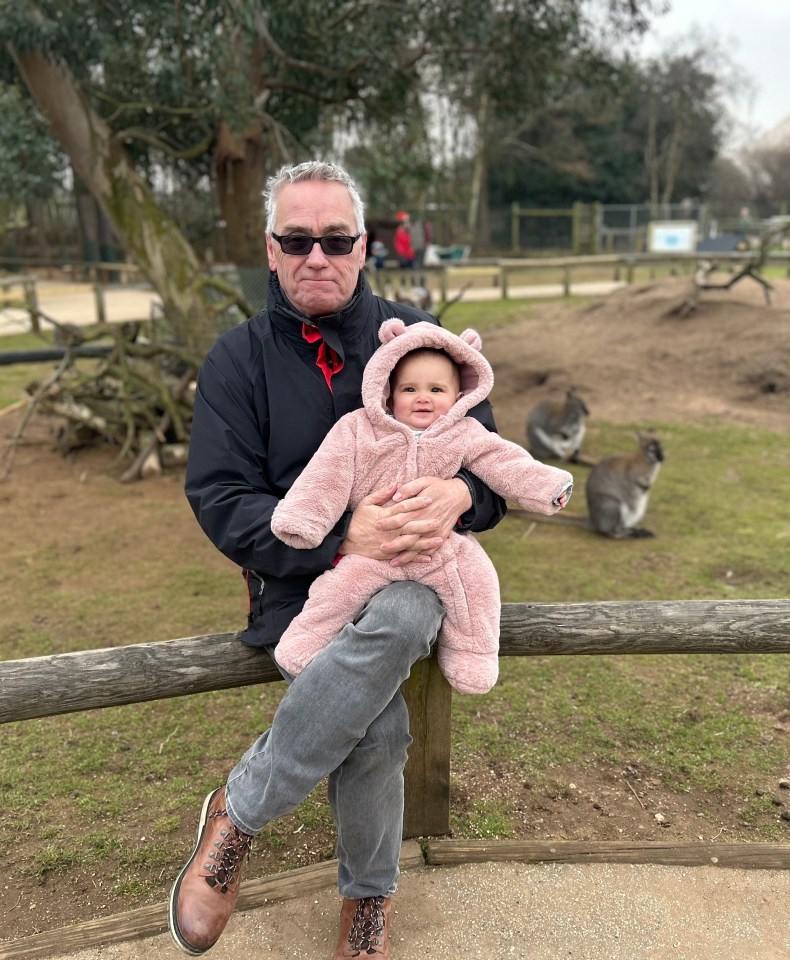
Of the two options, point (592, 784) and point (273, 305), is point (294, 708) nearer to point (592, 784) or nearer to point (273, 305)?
point (273, 305)

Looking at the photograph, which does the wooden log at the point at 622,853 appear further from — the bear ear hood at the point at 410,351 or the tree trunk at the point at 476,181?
the tree trunk at the point at 476,181

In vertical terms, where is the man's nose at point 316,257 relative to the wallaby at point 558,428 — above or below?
above

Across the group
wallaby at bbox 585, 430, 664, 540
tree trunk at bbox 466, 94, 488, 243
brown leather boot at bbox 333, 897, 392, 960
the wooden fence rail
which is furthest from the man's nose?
tree trunk at bbox 466, 94, 488, 243

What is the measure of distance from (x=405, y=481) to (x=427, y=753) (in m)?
0.86

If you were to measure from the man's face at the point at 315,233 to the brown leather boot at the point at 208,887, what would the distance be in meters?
1.33

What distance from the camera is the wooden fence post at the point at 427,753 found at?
228 centimetres

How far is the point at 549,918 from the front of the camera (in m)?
2.12

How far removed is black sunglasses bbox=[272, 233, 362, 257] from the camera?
219 centimetres

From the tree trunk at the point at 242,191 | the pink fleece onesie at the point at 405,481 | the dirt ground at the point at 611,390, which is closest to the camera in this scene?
the pink fleece onesie at the point at 405,481

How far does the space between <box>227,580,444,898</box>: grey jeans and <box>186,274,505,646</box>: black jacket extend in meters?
0.23

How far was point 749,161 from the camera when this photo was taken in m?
43.8

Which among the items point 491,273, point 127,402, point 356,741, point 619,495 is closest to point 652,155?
point 491,273

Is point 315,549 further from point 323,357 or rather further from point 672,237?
point 672,237

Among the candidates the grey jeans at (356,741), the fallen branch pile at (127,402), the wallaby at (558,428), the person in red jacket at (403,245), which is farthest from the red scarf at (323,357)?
the person in red jacket at (403,245)
